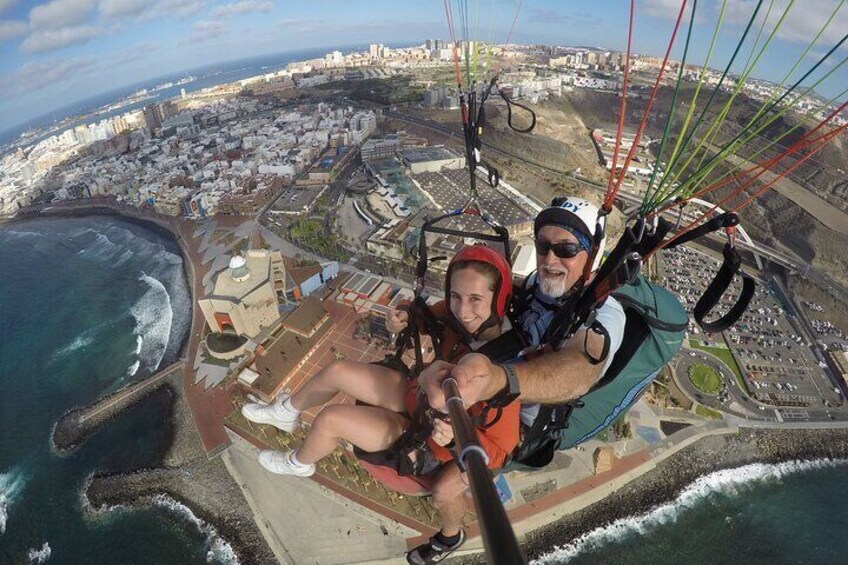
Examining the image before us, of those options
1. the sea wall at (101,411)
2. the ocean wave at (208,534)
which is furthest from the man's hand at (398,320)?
the sea wall at (101,411)

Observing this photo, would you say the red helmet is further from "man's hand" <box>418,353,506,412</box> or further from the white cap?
"man's hand" <box>418,353,506,412</box>

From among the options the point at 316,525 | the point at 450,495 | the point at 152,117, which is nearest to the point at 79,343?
the point at 316,525

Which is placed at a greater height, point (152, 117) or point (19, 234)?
point (152, 117)

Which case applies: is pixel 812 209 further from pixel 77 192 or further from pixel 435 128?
pixel 77 192

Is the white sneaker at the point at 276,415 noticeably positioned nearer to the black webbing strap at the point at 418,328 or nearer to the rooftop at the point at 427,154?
the black webbing strap at the point at 418,328

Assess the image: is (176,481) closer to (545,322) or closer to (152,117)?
(545,322)

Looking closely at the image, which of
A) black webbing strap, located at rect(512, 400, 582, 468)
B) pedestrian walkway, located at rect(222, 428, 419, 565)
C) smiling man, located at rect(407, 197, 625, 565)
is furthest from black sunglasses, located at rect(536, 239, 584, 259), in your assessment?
pedestrian walkway, located at rect(222, 428, 419, 565)

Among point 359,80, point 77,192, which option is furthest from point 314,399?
point 359,80
